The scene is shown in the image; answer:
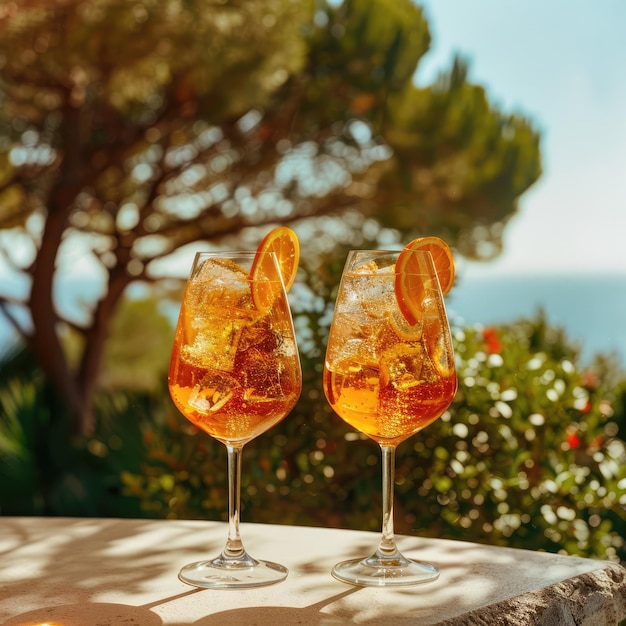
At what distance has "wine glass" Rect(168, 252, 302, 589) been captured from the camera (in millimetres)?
1074

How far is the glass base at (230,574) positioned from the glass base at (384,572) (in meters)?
0.08

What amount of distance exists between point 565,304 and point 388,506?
24.2 ft

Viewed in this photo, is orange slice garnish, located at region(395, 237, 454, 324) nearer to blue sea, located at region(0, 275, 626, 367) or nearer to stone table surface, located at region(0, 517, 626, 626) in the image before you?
stone table surface, located at region(0, 517, 626, 626)

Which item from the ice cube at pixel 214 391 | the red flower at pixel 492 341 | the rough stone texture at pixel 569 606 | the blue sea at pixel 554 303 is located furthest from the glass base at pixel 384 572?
the red flower at pixel 492 341

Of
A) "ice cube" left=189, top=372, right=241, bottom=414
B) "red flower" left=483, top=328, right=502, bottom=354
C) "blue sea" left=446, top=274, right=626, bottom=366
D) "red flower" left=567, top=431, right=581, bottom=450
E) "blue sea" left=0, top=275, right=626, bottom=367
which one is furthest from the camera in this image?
"blue sea" left=0, top=275, right=626, bottom=367

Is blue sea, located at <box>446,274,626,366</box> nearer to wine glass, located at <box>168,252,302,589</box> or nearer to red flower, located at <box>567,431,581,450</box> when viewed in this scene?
red flower, located at <box>567,431,581,450</box>

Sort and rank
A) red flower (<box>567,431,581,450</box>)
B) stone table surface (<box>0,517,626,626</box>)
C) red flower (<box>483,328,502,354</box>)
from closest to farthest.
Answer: stone table surface (<box>0,517,626,626</box>) < red flower (<box>567,431,581,450</box>) < red flower (<box>483,328,502,354</box>)

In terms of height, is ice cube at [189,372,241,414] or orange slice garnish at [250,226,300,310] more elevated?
orange slice garnish at [250,226,300,310]

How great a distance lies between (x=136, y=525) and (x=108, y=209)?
703cm

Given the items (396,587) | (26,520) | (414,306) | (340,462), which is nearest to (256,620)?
(396,587)

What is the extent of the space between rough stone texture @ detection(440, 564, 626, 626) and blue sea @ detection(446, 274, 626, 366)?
1.18 metres

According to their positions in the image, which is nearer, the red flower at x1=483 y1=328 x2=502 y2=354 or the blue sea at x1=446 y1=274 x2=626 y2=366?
the red flower at x1=483 y1=328 x2=502 y2=354

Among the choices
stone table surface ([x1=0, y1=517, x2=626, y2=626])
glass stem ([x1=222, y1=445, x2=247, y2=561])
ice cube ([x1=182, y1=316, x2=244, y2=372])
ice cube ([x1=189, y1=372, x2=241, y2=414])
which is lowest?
stone table surface ([x1=0, y1=517, x2=626, y2=626])

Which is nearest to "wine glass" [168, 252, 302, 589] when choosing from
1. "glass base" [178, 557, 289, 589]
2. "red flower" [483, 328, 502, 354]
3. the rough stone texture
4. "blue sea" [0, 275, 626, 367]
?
"glass base" [178, 557, 289, 589]
